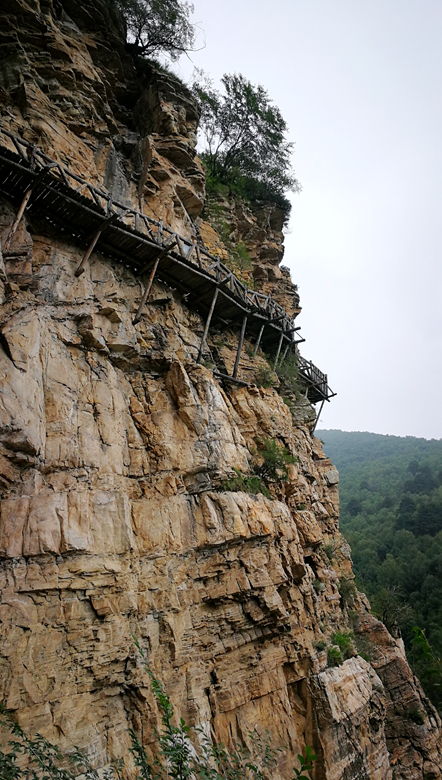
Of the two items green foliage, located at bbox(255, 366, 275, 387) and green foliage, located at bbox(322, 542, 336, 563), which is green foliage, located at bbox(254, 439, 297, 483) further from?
green foliage, located at bbox(322, 542, 336, 563)

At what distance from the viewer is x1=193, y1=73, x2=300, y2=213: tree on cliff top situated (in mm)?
23250

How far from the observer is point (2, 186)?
29.5 ft

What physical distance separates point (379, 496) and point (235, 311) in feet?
207

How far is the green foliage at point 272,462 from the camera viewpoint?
485 inches

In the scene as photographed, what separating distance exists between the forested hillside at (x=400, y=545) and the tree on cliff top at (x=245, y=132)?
24.7 metres

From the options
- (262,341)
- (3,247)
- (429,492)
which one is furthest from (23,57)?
(429,492)

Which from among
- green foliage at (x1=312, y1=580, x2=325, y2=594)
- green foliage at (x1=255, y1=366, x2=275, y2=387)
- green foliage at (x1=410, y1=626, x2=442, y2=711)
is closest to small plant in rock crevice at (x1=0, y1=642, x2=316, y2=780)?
green foliage at (x1=312, y1=580, x2=325, y2=594)

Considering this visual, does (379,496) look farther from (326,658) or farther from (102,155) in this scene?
(102,155)

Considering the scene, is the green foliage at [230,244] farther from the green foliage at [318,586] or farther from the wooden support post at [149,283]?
the green foliage at [318,586]

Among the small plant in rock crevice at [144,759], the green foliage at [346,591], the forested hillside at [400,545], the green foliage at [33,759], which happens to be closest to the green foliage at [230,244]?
the green foliage at [346,591]

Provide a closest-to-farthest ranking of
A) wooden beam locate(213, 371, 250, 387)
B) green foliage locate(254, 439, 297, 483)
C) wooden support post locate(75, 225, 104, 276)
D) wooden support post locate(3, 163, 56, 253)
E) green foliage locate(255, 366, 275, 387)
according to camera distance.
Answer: wooden support post locate(3, 163, 56, 253), wooden support post locate(75, 225, 104, 276), green foliage locate(254, 439, 297, 483), wooden beam locate(213, 371, 250, 387), green foliage locate(255, 366, 275, 387)

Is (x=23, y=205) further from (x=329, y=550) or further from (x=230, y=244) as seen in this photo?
(x=329, y=550)

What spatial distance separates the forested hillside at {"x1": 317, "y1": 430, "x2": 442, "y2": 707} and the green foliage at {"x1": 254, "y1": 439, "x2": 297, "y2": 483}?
1328 centimetres

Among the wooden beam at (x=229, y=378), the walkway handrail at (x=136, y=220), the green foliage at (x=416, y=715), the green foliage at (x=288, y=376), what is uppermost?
the walkway handrail at (x=136, y=220)
